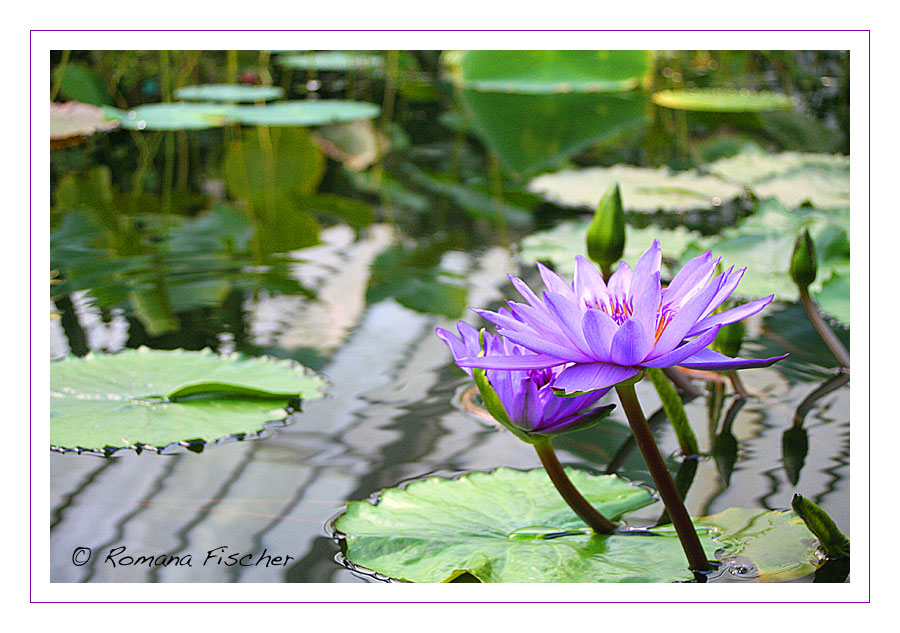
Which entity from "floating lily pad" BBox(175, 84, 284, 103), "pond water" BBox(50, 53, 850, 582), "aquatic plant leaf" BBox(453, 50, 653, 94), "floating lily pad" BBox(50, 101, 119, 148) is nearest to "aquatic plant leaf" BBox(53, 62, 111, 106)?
"floating lily pad" BBox(50, 101, 119, 148)

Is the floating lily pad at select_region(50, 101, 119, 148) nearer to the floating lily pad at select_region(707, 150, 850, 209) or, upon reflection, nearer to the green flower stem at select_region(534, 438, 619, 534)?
the floating lily pad at select_region(707, 150, 850, 209)

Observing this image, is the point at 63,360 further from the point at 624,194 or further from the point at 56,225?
the point at 624,194

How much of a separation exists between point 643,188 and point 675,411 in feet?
4.91

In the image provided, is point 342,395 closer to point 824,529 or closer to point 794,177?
point 824,529

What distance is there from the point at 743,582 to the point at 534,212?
1.58m

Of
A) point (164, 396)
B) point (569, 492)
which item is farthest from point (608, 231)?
point (164, 396)

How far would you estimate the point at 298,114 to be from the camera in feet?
9.84

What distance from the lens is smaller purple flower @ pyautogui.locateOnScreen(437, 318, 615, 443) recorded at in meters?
0.62

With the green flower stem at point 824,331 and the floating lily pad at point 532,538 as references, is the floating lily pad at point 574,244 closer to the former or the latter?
the green flower stem at point 824,331

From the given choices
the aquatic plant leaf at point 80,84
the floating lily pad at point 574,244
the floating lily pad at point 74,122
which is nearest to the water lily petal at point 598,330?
the floating lily pad at point 574,244
